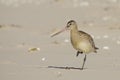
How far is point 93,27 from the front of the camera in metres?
19.9

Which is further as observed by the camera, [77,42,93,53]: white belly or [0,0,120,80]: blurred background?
[77,42,93,53]: white belly

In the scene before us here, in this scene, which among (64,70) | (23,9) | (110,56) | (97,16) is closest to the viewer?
(64,70)

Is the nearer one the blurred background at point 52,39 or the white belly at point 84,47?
the blurred background at point 52,39

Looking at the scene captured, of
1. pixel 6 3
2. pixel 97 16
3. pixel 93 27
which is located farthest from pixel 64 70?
pixel 6 3

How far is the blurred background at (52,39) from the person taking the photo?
1114 centimetres

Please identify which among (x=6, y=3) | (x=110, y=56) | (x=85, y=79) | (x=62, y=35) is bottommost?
(x=85, y=79)

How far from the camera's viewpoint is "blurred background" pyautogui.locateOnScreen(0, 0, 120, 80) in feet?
36.6

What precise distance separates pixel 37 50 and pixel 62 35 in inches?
130

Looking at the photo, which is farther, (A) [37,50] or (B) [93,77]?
(A) [37,50]

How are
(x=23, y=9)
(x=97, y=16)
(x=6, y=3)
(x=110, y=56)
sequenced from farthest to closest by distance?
(x=6, y=3), (x=23, y=9), (x=97, y=16), (x=110, y=56)

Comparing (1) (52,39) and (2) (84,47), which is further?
(1) (52,39)

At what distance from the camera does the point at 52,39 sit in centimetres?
1641

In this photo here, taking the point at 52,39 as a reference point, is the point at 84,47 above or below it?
below

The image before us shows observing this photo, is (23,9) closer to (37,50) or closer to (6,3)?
(6,3)
